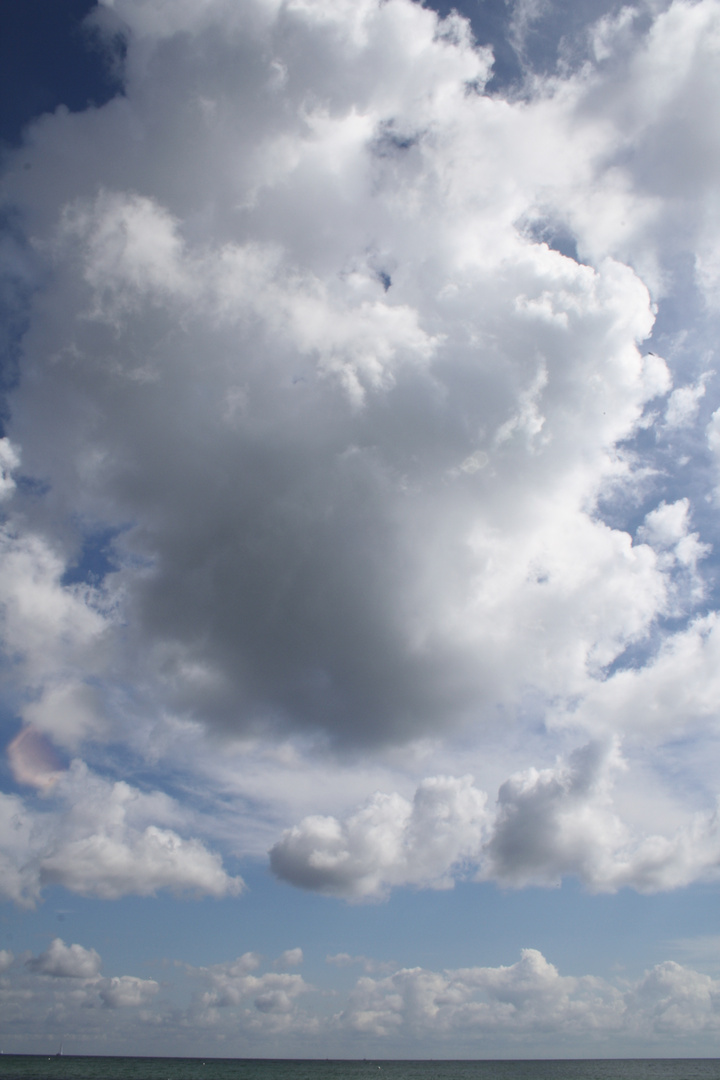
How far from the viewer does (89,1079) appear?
19862 cm

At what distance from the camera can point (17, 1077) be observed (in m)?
193

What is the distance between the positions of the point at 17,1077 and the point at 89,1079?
21230 mm
